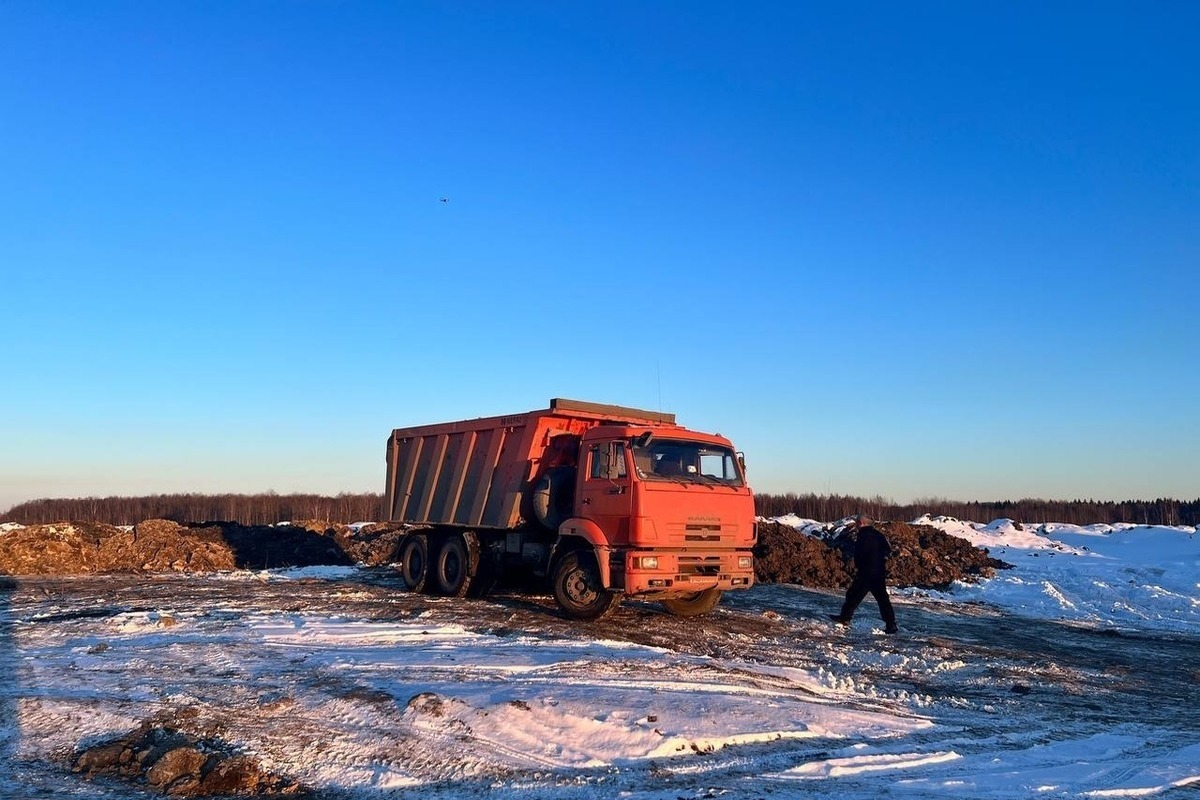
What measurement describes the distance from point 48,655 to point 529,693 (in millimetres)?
6056

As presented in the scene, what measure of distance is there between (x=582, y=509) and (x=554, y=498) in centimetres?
103

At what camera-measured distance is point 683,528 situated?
12273 mm

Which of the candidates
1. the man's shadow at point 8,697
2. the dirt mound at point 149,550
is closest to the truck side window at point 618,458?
the man's shadow at point 8,697

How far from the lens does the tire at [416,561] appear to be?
16875 mm

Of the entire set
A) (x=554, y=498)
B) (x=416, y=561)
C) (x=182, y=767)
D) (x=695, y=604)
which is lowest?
(x=182, y=767)

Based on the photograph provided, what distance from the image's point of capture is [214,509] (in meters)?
52.6

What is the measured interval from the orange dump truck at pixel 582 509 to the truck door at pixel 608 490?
16mm

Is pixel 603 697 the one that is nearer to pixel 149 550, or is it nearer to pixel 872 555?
pixel 872 555

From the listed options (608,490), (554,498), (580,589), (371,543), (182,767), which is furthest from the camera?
(371,543)

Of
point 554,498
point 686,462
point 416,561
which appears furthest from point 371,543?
→ point 686,462

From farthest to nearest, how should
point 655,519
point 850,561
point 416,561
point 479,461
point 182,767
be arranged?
point 850,561 < point 416,561 < point 479,461 < point 655,519 < point 182,767

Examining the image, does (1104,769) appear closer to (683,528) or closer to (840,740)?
(840,740)

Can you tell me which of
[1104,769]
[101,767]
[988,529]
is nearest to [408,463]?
[101,767]

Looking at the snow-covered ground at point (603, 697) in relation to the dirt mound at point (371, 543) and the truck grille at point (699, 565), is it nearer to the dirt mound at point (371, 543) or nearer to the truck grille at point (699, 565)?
the truck grille at point (699, 565)
